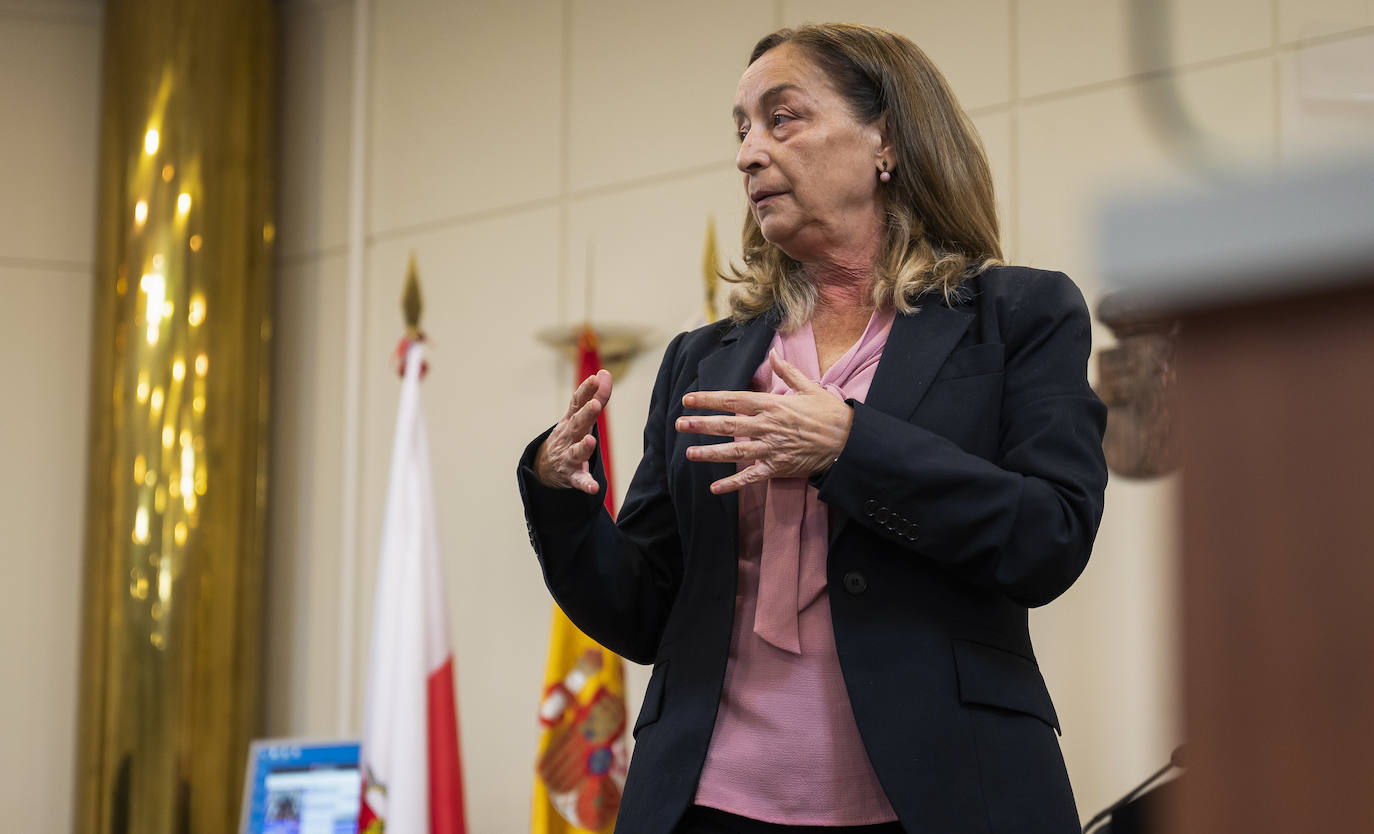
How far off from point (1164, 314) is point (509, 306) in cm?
401

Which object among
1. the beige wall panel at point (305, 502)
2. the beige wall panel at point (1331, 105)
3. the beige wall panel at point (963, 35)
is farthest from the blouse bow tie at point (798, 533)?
the beige wall panel at point (305, 502)

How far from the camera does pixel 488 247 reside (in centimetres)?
467

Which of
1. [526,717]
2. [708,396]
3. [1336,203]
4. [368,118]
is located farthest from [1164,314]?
[368,118]

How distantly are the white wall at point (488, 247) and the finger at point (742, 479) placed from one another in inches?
73.5

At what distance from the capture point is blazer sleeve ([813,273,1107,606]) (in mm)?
1368

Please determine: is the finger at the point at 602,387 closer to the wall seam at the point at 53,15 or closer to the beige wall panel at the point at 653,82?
the beige wall panel at the point at 653,82

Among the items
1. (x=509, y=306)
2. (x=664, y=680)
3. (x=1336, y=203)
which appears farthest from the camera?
(x=509, y=306)

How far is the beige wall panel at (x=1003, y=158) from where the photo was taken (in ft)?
11.2

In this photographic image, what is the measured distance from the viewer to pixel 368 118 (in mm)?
5117

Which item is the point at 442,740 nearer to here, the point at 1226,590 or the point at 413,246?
the point at 413,246

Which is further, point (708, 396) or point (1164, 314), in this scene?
point (708, 396)

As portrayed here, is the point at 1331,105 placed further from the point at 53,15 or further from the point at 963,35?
the point at 53,15

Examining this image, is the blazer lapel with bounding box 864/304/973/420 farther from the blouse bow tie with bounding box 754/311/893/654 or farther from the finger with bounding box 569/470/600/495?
the finger with bounding box 569/470/600/495

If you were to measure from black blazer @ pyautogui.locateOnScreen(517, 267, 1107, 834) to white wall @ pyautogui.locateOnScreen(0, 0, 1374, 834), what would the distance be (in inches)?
66.2
